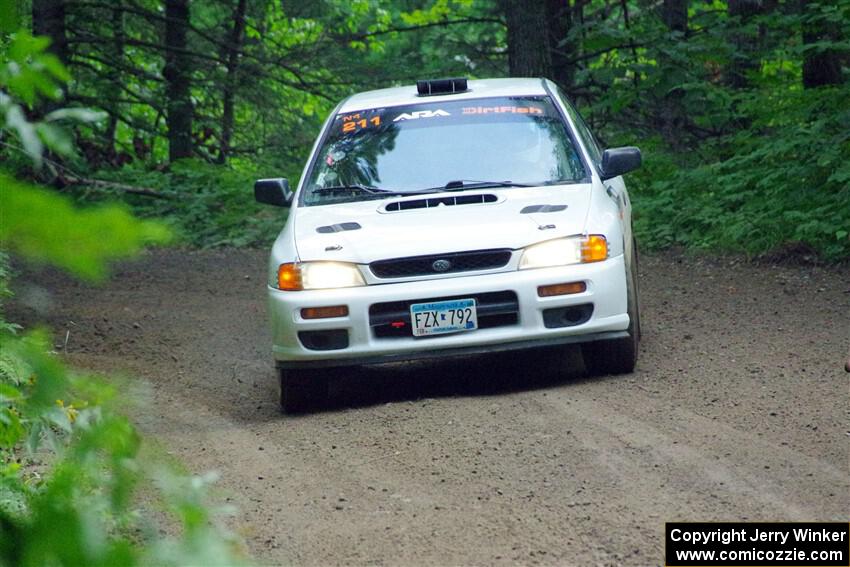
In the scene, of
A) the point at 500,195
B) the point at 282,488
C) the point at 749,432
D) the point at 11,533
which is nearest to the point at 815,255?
the point at 500,195

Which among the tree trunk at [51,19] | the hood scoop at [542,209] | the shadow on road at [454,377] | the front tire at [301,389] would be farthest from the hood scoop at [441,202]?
the tree trunk at [51,19]

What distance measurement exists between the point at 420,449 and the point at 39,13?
14.9m

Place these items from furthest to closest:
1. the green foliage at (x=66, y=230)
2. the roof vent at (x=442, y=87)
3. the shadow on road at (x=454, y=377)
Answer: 1. the roof vent at (x=442, y=87)
2. the shadow on road at (x=454, y=377)
3. the green foliage at (x=66, y=230)

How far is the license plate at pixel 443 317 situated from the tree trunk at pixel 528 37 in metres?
9.62

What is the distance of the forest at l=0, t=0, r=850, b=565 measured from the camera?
1187 millimetres

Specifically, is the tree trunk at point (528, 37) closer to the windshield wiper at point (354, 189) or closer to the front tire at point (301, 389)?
the windshield wiper at point (354, 189)

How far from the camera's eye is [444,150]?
26.3 ft

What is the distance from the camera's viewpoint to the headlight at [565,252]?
685 centimetres

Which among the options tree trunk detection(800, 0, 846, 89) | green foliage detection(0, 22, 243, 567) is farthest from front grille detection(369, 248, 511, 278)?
tree trunk detection(800, 0, 846, 89)

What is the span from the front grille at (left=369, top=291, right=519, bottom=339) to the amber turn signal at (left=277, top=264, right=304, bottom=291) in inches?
18.4

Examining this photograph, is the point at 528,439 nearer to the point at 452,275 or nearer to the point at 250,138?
the point at 452,275

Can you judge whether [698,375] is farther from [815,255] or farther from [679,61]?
[679,61]

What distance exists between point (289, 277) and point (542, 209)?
5.06 ft

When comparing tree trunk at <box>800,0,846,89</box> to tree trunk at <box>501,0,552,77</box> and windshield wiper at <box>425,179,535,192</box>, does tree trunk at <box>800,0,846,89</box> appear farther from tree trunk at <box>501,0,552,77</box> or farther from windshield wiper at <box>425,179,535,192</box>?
windshield wiper at <box>425,179,535,192</box>
